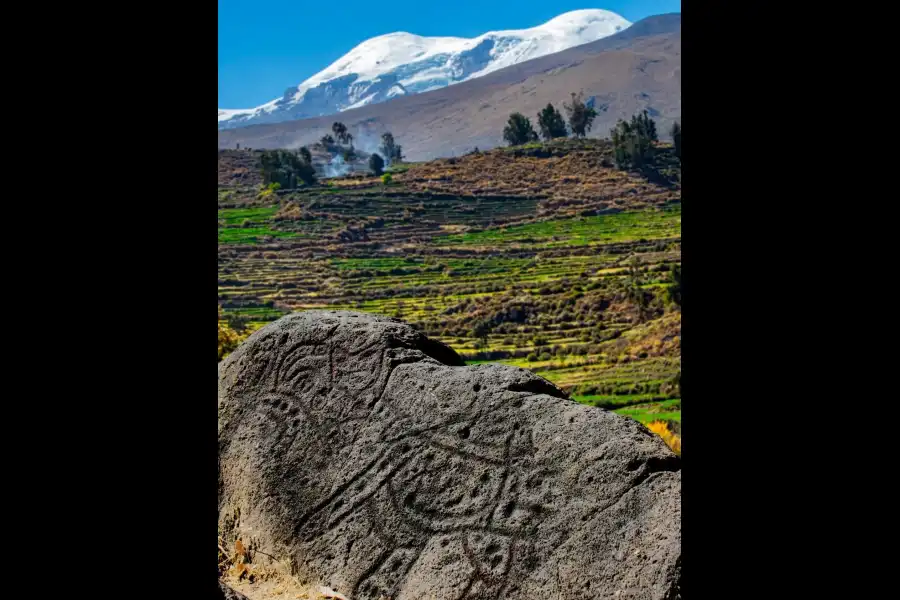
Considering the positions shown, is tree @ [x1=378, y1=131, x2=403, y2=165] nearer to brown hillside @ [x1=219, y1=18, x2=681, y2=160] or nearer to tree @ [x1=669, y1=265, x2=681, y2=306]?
tree @ [x1=669, y1=265, x2=681, y2=306]

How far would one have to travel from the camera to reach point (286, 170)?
56.6m

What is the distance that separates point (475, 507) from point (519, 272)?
118ft

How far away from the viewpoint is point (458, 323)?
108 feet

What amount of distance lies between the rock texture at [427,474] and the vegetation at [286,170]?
5125cm

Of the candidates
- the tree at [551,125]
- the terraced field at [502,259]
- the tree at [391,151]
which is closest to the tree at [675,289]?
the terraced field at [502,259]

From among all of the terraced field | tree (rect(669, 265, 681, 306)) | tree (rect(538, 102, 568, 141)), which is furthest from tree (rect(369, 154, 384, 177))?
tree (rect(669, 265, 681, 306))

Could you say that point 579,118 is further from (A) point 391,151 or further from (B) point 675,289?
(B) point 675,289

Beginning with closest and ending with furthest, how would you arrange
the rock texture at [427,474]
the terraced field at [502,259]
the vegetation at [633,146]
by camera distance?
the rock texture at [427,474] → the terraced field at [502,259] → the vegetation at [633,146]

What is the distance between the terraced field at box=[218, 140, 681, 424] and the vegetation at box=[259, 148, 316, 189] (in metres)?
1.52

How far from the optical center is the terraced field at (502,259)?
27172 millimetres

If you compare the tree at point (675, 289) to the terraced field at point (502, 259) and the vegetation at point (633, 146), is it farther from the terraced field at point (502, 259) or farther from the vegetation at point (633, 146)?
the vegetation at point (633, 146)

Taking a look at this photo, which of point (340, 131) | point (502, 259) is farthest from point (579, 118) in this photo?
point (340, 131)
